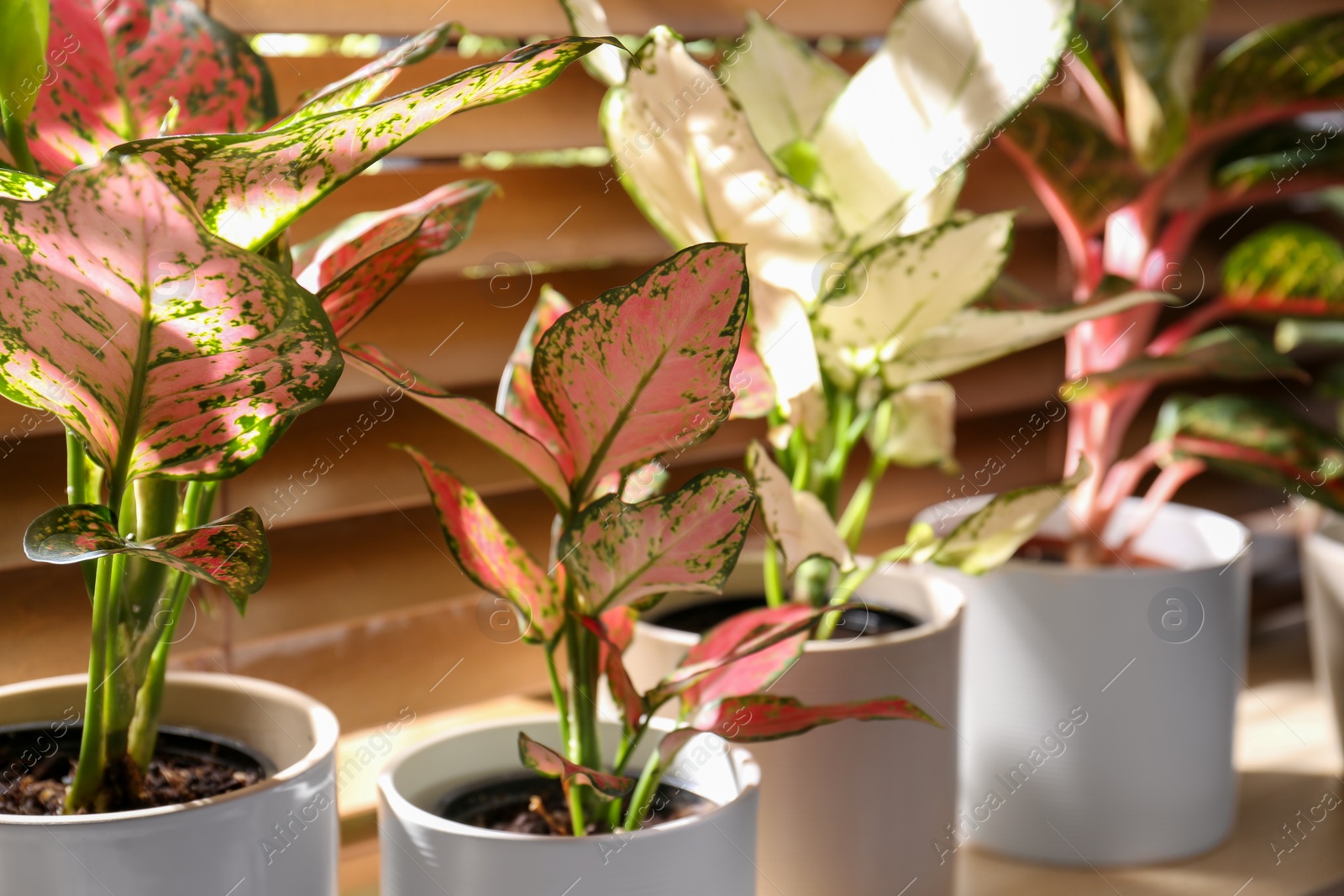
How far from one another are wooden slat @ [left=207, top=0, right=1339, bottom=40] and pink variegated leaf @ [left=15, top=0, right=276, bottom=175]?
13 centimetres

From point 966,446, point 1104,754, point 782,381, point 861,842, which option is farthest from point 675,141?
point 966,446

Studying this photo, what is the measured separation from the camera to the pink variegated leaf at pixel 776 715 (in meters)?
0.50

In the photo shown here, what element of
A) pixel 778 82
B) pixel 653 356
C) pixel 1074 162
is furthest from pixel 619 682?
pixel 1074 162

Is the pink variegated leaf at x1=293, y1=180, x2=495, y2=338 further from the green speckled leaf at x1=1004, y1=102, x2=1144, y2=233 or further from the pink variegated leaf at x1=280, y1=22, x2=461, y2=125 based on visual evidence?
the green speckled leaf at x1=1004, y1=102, x2=1144, y2=233

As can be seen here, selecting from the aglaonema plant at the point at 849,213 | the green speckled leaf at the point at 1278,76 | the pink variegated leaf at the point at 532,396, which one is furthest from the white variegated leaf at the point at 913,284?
the green speckled leaf at the point at 1278,76

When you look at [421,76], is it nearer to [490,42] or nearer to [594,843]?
[490,42]

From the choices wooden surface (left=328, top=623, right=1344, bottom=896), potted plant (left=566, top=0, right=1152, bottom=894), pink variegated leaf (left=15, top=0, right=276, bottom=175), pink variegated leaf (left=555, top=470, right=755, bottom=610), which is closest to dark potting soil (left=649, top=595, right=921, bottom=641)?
potted plant (left=566, top=0, right=1152, bottom=894)

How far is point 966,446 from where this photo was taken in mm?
1077

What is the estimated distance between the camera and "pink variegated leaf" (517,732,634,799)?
0.46 meters

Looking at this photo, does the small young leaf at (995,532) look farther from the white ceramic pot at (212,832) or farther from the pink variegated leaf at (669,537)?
the white ceramic pot at (212,832)

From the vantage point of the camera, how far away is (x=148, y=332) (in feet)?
1.24

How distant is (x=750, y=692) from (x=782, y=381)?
5.2 inches

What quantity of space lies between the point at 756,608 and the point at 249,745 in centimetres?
30

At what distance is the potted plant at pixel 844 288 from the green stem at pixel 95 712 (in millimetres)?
256
